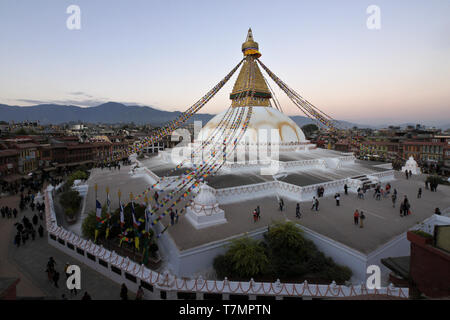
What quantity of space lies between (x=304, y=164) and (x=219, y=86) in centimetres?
831

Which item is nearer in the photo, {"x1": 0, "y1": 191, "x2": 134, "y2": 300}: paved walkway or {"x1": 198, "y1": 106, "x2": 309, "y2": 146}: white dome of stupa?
{"x1": 0, "y1": 191, "x2": 134, "y2": 300}: paved walkway

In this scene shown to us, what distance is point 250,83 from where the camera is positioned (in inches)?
745

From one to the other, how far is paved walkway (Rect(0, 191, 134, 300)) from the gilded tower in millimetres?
14953

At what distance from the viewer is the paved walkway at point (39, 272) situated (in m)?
7.00

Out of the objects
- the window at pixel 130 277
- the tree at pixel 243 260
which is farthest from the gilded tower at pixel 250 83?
the window at pixel 130 277

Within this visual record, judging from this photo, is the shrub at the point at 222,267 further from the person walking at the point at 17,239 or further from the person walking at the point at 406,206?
the person walking at the point at 17,239

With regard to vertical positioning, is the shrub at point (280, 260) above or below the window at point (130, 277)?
above

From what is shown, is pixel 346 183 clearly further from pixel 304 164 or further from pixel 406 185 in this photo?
pixel 406 185

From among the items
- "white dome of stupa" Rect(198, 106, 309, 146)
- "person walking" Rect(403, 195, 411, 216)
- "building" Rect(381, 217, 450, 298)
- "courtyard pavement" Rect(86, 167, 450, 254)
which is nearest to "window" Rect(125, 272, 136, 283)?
"courtyard pavement" Rect(86, 167, 450, 254)

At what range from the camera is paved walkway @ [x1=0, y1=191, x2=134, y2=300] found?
7.00 m

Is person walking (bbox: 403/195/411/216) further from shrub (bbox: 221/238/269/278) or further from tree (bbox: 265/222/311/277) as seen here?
shrub (bbox: 221/238/269/278)

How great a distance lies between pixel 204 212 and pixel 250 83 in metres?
13.3

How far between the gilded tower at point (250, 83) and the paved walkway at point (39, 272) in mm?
14953

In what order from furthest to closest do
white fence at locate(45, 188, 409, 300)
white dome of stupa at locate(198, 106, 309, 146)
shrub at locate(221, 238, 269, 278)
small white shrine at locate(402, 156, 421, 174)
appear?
small white shrine at locate(402, 156, 421, 174) < white dome of stupa at locate(198, 106, 309, 146) < shrub at locate(221, 238, 269, 278) < white fence at locate(45, 188, 409, 300)
